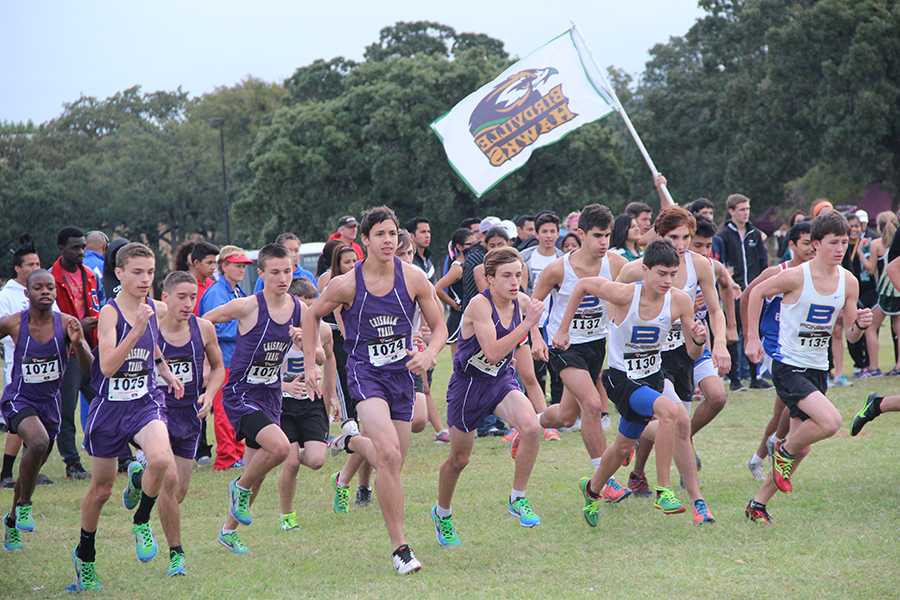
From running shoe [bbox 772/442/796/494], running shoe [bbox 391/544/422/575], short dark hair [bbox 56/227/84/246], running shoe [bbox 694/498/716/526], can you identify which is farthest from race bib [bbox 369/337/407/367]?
short dark hair [bbox 56/227/84/246]

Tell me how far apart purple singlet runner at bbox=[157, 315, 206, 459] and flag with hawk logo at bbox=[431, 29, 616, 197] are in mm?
8311

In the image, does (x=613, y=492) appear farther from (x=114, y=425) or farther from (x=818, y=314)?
(x=114, y=425)

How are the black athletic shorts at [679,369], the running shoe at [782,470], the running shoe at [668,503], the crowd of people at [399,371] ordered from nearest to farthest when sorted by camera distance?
the crowd of people at [399,371] < the running shoe at [668,503] < the running shoe at [782,470] < the black athletic shorts at [679,369]

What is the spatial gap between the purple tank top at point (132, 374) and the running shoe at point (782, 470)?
417 centimetres

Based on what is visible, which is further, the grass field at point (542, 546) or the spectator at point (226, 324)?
the spectator at point (226, 324)

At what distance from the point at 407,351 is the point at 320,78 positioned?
48743mm

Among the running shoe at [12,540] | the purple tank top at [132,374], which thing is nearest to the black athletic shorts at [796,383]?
the purple tank top at [132,374]

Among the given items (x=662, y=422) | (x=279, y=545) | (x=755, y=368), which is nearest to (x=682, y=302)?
(x=662, y=422)

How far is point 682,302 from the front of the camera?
862 cm

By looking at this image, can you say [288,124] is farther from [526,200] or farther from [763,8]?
[763,8]

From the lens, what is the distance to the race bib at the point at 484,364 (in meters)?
8.56

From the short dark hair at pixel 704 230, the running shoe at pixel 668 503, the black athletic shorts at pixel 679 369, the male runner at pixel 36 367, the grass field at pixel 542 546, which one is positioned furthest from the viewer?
the short dark hair at pixel 704 230

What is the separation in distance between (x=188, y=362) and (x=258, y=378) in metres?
0.52

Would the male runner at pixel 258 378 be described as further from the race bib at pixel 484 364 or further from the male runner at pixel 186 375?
the race bib at pixel 484 364
